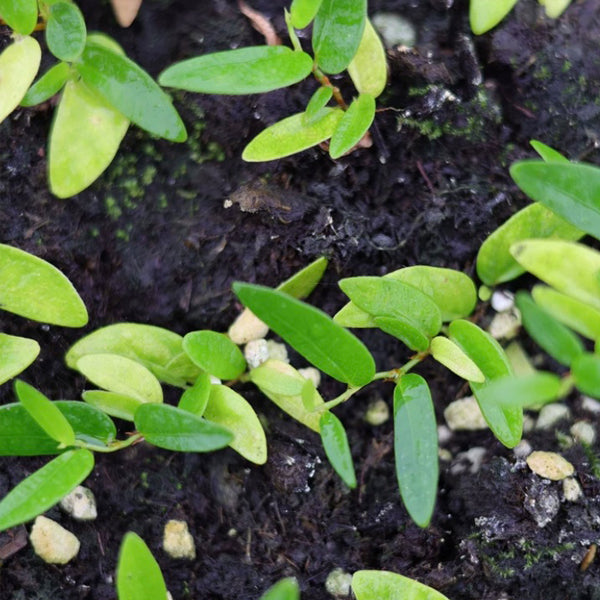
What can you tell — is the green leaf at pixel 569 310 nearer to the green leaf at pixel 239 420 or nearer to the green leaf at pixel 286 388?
the green leaf at pixel 286 388

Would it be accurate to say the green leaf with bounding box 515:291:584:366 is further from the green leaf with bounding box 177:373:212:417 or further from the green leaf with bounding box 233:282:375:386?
the green leaf with bounding box 177:373:212:417

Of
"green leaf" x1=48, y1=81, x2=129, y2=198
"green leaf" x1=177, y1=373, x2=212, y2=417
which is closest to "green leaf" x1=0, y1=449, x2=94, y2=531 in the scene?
"green leaf" x1=177, y1=373, x2=212, y2=417

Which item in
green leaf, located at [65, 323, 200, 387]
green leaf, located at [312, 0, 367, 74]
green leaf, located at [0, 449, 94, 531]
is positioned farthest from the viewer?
green leaf, located at [65, 323, 200, 387]

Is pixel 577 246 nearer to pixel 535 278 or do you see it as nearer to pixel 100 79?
pixel 535 278

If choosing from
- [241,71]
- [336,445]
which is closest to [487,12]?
[241,71]

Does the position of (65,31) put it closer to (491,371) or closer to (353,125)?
(353,125)

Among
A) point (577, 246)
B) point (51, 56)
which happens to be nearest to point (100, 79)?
point (51, 56)
